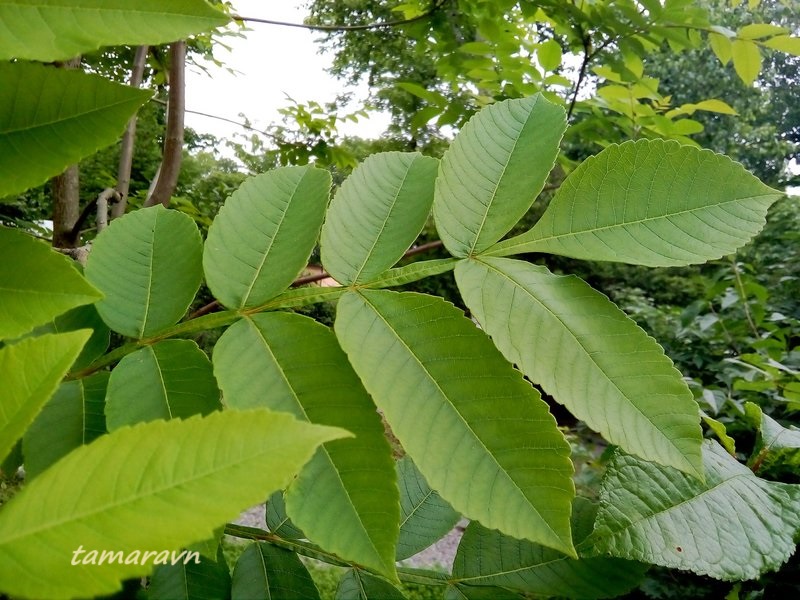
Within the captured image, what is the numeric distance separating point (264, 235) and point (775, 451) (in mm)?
539

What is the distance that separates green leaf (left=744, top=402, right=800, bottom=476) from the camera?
553mm

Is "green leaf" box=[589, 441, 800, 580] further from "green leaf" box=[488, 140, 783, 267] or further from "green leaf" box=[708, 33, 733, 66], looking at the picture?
"green leaf" box=[708, 33, 733, 66]

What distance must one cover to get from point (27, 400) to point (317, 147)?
2.44 metres

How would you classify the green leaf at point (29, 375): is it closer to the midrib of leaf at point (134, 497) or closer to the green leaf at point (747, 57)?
the midrib of leaf at point (134, 497)

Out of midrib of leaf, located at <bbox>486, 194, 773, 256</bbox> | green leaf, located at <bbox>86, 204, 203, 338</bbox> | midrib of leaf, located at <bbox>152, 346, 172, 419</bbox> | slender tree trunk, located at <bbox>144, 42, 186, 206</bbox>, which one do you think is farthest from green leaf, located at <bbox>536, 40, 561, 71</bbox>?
midrib of leaf, located at <bbox>152, 346, 172, 419</bbox>

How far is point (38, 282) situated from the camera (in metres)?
0.35

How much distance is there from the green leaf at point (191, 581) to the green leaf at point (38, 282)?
201mm

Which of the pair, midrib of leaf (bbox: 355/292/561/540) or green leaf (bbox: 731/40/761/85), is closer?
midrib of leaf (bbox: 355/292/561/540)

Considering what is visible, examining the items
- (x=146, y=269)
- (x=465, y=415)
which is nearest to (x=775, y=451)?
(x=465, y=415)

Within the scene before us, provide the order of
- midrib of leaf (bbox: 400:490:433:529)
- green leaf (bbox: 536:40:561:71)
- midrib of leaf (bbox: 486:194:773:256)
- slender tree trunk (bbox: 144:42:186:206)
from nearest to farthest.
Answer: midrib of leaf (bbox: 486:194:773:256)
midrib of leaf (bbox: 400:490:433:529)
slender tree trunk (bbox: 144:42:186:206)
green leaf (bbox: 536:40:561:71)

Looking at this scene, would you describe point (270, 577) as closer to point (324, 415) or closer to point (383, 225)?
point (324, 415)

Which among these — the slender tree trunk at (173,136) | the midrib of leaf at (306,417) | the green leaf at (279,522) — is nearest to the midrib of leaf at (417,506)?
the green leaf at (279,522)

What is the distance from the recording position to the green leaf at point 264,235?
44 cm

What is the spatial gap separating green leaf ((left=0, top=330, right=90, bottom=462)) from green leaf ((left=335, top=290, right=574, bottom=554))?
0.56 ft
